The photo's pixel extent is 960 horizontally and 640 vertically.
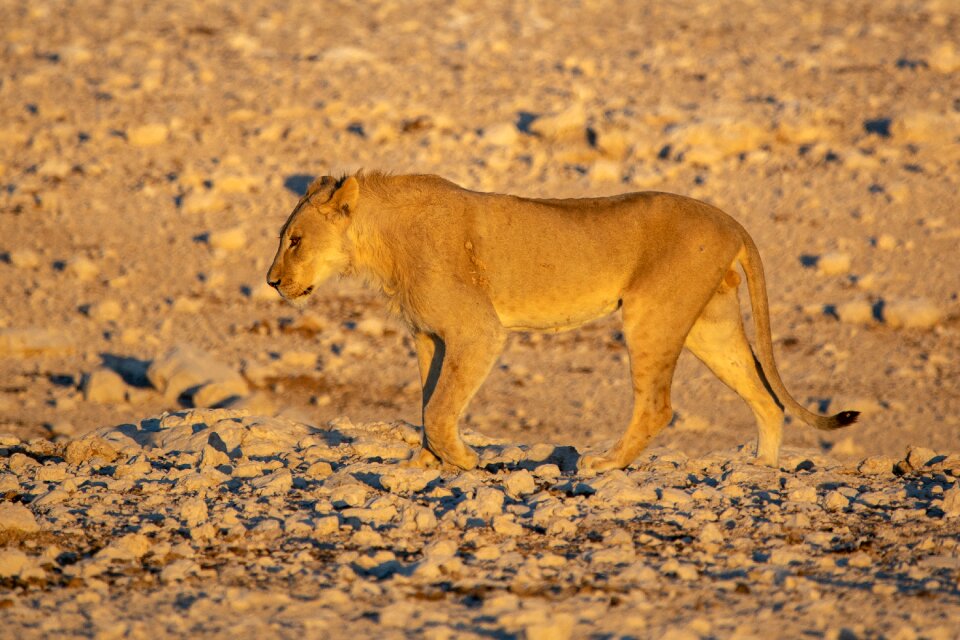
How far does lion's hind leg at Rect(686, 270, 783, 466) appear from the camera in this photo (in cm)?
798

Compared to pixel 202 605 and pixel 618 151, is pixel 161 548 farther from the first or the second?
→ pixel 618 151

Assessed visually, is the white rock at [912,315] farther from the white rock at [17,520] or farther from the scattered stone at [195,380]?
the white rock at [17,520]

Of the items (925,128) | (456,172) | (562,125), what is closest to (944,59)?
(925,128)

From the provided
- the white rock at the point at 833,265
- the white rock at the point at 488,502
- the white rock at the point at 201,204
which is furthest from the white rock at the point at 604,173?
the white rock at the point at 488,502

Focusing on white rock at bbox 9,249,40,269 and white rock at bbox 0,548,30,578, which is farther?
white rock at bbox 9,249,40,269

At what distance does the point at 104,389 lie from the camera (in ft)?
A: 38.9

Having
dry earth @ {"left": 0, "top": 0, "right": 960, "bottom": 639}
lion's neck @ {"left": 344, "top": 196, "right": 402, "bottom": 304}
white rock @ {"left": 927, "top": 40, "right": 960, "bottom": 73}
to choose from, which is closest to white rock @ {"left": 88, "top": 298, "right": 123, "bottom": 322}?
dry earth @ {"left": 0, "top": 0, "right": 960, "bottom": 639}

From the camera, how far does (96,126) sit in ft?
56.5

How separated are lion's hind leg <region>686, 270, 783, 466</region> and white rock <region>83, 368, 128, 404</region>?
19.4ft

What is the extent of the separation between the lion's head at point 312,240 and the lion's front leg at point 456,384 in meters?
0.98

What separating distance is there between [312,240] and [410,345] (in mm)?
5451

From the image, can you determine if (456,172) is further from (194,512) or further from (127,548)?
(127,548)

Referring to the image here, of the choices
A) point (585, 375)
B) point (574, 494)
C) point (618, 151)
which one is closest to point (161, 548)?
point (574, 494)

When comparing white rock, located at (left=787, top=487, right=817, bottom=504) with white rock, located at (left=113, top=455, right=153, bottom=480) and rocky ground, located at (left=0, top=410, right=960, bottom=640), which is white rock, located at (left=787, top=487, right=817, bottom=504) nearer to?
rocky ground, located at (left=0, top=410, right=960, bottom=640)
